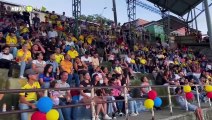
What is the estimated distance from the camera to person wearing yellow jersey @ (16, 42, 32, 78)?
9446 millimetres

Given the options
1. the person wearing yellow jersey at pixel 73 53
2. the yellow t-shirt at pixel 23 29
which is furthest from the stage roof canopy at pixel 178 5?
the yellow t-shirt at pixel 23 29

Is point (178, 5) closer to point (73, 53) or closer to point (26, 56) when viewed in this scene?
point (73, 53)

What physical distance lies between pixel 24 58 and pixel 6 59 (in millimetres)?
534

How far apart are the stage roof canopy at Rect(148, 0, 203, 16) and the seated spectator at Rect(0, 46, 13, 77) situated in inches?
766

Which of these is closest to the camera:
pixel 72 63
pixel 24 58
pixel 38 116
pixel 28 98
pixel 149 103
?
pixel 38 116

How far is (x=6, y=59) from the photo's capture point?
31.7 ft

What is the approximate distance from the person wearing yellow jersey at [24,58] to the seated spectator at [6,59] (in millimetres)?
252

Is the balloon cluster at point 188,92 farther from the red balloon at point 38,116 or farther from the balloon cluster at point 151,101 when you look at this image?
the red balloon at point 38,116

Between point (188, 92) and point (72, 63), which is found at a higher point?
point (72, 63)

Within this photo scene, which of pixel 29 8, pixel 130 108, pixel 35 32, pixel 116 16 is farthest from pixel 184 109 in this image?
pixel 116 16

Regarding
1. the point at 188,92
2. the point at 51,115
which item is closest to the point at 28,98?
the point at 51,115

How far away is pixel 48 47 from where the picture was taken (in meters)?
12.7

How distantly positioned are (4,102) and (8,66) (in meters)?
1.91

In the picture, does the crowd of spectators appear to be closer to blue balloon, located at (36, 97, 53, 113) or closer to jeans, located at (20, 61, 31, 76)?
jeans, located at (20, 61, 31, 76)
